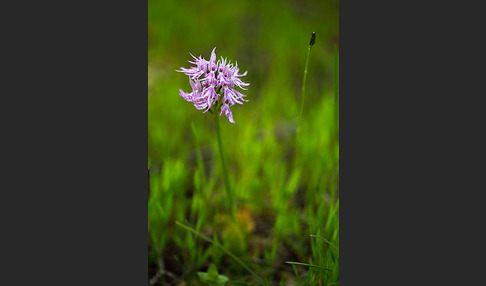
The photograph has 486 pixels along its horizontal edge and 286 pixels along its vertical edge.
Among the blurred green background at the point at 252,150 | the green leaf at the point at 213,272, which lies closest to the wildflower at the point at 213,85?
the blurred green background at the point at 252,150

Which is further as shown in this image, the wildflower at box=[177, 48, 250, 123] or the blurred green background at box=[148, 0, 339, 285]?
the blurred green background at box=[148, 0, 339, 285]

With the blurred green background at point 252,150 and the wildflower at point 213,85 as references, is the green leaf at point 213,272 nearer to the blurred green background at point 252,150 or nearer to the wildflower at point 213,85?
the blurred green background at point 252,150

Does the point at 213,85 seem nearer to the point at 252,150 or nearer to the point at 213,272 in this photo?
the point at 213,272

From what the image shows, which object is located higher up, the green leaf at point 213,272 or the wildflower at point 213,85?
the wildflower at point 213,85

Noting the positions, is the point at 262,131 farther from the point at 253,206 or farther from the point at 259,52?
the point at 259,52

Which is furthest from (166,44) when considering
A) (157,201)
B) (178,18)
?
(157,201)

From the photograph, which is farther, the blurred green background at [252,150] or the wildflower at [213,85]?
the blurred green background at [252,150]

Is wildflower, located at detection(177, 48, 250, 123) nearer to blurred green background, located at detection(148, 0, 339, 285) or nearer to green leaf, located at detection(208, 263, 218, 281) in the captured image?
blurred green background, located at detection(148, 0, 339, 285)

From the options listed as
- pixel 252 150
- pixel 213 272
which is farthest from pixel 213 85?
pixel 252 150

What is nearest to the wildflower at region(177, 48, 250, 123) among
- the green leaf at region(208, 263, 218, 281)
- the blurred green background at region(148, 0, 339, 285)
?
the blurred green background at region(148, 0, 339, 285)
